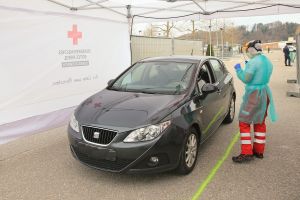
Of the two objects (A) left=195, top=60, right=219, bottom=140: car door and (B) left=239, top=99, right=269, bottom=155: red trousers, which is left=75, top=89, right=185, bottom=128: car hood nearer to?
(A) left=195, top=60, right=219, bottom=140: car door

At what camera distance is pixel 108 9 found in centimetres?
880

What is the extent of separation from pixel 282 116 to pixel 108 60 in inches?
192

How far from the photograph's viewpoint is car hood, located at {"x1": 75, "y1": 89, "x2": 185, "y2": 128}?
13.2 feet

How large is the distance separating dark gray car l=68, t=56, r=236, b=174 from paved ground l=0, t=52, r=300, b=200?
280 millimetres

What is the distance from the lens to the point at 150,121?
3.97 m

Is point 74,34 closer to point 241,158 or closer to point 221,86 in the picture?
point 221,86

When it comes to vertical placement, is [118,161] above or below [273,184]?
above

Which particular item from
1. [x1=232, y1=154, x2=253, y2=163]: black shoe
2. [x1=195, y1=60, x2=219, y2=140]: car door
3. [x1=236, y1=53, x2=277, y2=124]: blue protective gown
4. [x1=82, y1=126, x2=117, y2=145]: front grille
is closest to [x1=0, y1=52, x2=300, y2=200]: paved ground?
[x1=232, y1=154, x2=253, y2=163]: black shoe

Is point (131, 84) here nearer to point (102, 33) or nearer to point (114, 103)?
point (114, 103)

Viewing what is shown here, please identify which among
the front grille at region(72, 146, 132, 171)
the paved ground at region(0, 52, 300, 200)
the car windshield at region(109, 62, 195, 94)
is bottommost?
the paved ground at region(0, 52, 300, 200)

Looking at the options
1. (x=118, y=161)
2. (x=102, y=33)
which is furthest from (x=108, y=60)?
(x=118, y=161)

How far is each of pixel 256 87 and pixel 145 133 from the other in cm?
197

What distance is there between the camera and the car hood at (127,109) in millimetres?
4023

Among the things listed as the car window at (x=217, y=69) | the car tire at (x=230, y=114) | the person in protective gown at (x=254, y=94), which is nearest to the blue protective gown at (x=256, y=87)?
the person in protective gown at (x=254, y=94)
